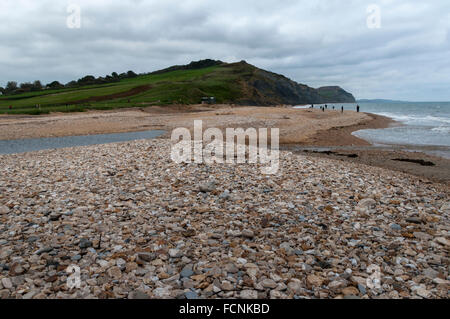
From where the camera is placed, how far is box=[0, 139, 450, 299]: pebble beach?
579 centimetres

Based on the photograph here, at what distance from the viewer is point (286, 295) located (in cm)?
554

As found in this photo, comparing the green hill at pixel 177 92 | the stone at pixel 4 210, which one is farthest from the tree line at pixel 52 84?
the stone at pixel 4 210

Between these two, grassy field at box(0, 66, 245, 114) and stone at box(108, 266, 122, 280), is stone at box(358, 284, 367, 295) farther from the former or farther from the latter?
grassy field at box(0, 66, 245, 114)

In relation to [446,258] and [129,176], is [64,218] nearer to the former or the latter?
[129,176]

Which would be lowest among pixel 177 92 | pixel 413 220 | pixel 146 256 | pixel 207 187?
pixel 146 256

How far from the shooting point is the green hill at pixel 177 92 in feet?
232

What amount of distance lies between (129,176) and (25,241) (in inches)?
205

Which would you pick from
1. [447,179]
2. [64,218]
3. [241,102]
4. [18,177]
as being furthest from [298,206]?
[241,102]

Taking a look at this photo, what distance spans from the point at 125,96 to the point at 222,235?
3431 inches

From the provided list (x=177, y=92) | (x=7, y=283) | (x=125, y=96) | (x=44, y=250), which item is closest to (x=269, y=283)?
(x=7, y=283)

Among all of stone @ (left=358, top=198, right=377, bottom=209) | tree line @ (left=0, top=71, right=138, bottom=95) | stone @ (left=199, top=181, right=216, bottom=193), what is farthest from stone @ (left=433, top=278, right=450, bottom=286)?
tree line @ (left=0, top=71, right=138, bottom=95)

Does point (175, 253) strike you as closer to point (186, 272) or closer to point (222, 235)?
point (186, 272)

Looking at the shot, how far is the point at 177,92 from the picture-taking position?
8944 centimetres

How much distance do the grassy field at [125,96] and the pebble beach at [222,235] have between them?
5202cm
